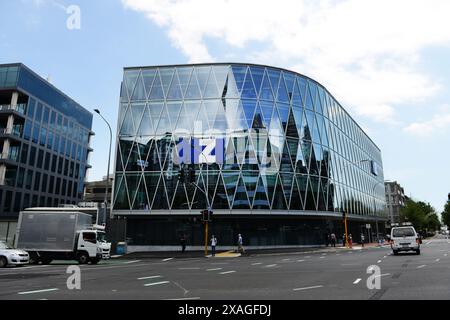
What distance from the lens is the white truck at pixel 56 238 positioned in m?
24.4

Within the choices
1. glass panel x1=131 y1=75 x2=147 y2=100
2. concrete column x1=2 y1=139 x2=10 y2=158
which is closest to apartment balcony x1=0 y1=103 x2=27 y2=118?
concrete column x1=2 y1=139 x2=10 y2=158

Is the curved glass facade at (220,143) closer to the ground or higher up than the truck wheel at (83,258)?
higher up

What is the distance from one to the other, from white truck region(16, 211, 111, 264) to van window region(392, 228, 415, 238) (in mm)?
20722

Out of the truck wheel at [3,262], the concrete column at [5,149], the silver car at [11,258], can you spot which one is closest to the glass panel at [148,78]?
the silver car at [11,258]

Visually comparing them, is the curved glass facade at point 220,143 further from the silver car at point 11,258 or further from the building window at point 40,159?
the building window at point 40,159

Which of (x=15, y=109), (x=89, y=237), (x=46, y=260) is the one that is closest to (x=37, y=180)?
(x=15, y=109)

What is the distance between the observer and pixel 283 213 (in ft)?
124

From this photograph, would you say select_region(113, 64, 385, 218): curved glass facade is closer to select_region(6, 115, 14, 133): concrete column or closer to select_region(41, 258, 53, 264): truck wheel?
select_region(41, 258, 53, 264): truck wheel

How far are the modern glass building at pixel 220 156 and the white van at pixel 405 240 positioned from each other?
536 inches

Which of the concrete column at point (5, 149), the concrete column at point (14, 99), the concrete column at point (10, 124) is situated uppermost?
the concrete column at point (14, 99)
